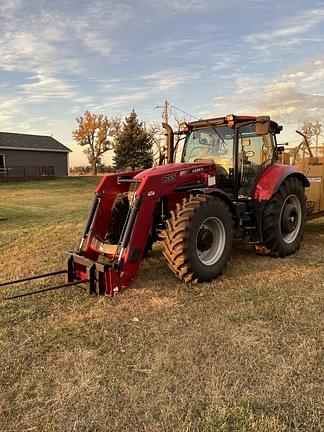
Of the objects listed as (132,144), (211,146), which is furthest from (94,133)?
(211,146)

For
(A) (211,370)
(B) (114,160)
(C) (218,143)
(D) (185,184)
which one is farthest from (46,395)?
(B) (114,160)

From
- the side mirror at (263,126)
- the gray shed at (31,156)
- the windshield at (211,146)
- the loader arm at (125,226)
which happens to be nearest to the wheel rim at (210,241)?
the loader arm at (125,226)

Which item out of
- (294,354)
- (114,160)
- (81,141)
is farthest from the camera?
(81,141)

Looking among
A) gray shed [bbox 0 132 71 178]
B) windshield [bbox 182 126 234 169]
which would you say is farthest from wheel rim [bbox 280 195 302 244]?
gray shed [bbox 0 132 71 178]

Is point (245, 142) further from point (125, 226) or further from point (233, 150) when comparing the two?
point (125, 226)

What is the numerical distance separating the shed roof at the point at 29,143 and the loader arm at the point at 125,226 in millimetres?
29764

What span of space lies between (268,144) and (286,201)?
1.00m

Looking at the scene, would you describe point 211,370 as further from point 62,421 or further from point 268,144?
point 268,144

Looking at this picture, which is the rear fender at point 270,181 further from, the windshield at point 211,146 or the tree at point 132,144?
the tree at point 132,144

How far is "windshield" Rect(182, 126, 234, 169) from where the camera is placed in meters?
6.05

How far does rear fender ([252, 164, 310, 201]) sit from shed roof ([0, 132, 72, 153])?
30.1 meters

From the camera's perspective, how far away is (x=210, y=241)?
5152mm

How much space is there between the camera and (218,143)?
6.18 metres

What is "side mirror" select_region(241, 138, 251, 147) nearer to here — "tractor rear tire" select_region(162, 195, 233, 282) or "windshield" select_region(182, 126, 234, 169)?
"windshield" select_region(182, 126, 234, 169)
